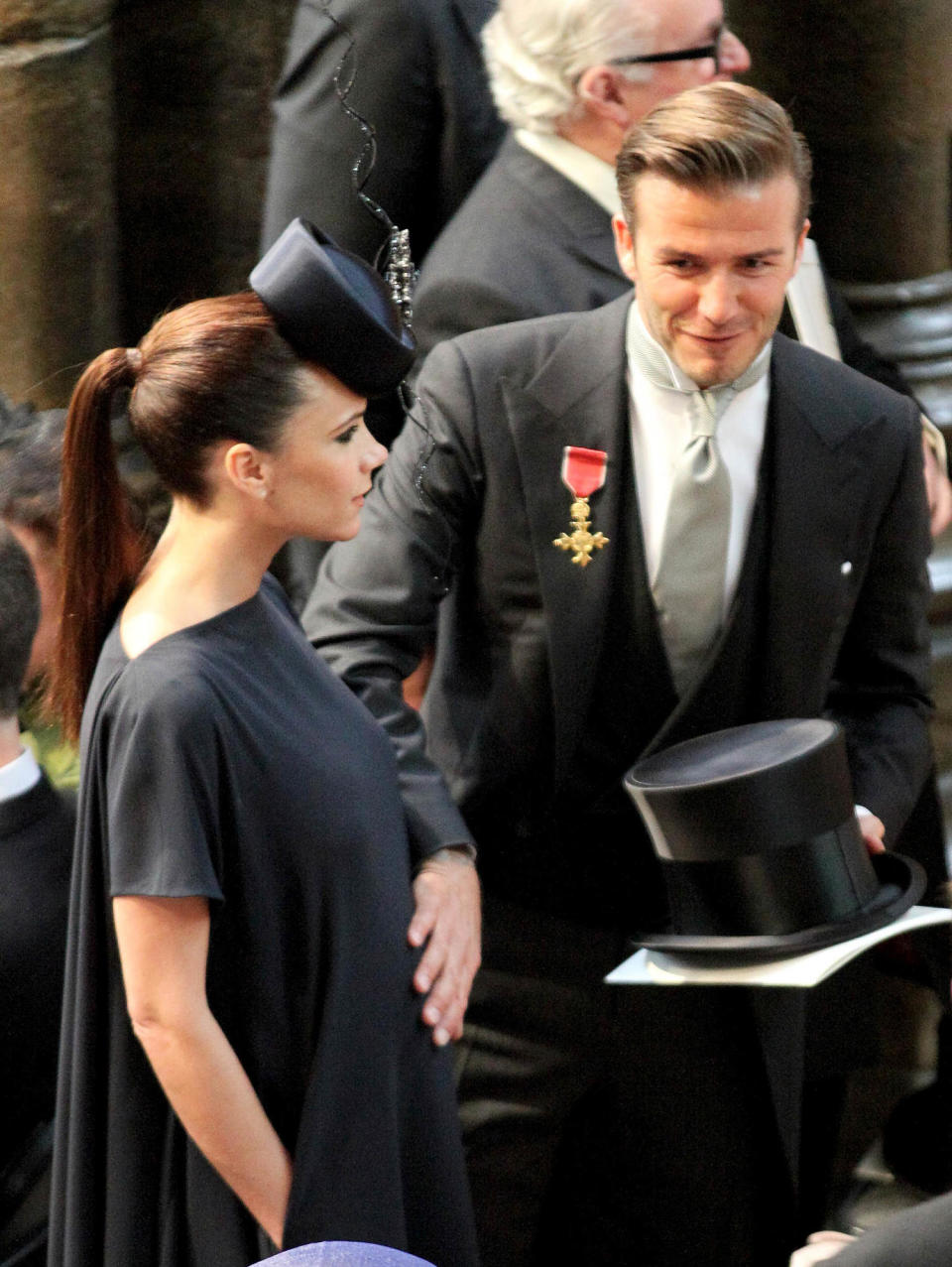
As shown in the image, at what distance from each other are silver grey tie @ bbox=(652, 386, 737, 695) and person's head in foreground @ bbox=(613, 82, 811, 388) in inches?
3.2

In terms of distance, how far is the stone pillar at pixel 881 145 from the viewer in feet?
12.6

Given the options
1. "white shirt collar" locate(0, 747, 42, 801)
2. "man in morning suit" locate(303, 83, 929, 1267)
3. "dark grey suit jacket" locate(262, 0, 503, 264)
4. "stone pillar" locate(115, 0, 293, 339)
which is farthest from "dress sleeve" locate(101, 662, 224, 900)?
"stone pillar" locate(115, 0, 293, 339)

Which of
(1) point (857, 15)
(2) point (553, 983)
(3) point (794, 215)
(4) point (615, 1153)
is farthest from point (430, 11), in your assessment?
(4) point (615, 1153)

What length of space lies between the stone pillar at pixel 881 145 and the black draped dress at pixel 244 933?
2.02m

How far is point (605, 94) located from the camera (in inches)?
120

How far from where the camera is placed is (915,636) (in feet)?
9.25

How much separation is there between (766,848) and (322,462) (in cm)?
67

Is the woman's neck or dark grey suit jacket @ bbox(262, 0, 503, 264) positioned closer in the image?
the woman's neck

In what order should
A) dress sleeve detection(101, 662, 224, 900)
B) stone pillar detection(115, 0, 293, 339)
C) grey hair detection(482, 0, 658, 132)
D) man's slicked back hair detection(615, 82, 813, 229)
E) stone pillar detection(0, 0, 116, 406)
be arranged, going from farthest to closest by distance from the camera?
stone pillar detection(115, 0, 293, 339) → stone pillar detection(0, 0, 116, 406) → grey hair detection(482, 0, 658, 132) → man's slicked back hair detection(615, 82, 813, 229) → dress sleeve detection(101, 662, 224, 900)

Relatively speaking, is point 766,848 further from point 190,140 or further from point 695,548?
point 190,140

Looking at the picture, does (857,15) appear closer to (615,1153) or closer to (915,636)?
(915,636)

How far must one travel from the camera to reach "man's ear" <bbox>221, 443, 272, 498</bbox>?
2193 millimetres

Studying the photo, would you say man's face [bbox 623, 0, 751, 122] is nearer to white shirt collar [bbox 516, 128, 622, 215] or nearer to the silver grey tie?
white shirt collar [bbox 516, 128, 622, 215]

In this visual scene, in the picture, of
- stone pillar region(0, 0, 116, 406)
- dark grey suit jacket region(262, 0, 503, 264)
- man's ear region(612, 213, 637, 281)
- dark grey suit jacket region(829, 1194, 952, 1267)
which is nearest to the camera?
dark grey suit jacket region(829, 1194, 952, 1267)
